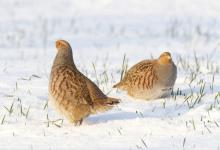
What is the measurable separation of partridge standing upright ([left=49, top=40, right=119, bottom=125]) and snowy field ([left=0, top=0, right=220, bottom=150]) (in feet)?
0.38

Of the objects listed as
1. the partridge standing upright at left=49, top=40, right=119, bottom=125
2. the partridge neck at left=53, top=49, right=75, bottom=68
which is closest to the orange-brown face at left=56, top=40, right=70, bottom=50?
the partridge neck at left=53, top=49, right=75, bottom=68

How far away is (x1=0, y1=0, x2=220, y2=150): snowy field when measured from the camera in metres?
5.32

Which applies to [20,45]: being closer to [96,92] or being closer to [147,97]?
[147,97]

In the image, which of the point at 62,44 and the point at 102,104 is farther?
the point at 62,44

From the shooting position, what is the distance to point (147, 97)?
22.4 ft

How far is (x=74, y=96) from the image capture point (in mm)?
5695

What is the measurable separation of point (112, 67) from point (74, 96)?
156 inches

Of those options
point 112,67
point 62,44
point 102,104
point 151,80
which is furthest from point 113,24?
point 102,104

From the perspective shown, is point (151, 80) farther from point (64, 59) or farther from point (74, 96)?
point (74, 96)

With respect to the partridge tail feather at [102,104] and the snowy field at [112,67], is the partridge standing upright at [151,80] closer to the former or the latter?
the snowy field at [112,67]

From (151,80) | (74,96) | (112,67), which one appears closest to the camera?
(74,96)

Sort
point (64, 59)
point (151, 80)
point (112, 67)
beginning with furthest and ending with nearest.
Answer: point (112, 67)
point (151, 80)
point (64, 59)

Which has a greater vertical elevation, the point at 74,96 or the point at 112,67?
the point at 74,96

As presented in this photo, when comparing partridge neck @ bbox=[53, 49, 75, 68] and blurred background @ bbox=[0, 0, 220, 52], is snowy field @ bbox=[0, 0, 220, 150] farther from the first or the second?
partridge neck @ bbox=[53, 49, 75, 68]
